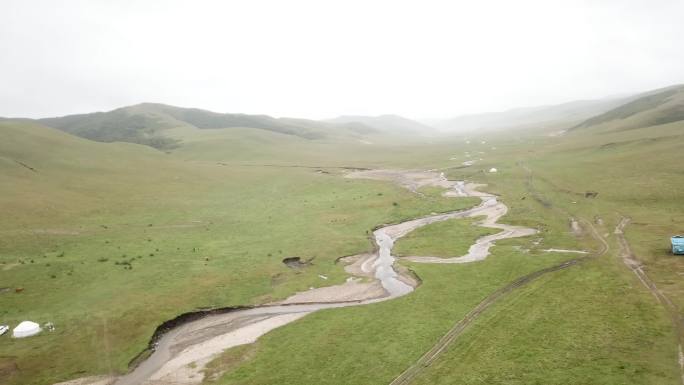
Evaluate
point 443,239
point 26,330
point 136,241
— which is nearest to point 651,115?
point 443,239

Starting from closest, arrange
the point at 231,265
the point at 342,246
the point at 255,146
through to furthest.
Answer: the point at 231,265, the point at 342,246, the point at 255,146

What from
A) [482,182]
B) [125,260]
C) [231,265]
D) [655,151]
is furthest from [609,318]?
[655,151]

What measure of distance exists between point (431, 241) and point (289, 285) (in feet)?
75.2

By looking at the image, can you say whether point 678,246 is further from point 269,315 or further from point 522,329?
point 269,315

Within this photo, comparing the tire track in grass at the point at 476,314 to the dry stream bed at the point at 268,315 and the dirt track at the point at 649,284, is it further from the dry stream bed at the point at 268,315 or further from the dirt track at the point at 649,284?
the dry stream bed at the point at 268,315

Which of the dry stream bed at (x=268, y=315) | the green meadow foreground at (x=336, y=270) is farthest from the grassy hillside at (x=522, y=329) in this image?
the dry stream bed at (x=268, y=315)

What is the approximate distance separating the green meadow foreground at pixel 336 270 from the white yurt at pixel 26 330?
739mm

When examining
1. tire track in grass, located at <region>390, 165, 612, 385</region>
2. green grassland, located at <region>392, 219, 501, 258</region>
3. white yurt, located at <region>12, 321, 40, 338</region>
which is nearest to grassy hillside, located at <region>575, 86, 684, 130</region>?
tire track in grass, located at <region>390, 165, 612, 385</region>

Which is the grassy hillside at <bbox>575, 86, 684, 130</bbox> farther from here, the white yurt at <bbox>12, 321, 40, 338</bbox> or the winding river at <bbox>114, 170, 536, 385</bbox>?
the white yurt at <bbox>12, 321, 40, 338</bbox>

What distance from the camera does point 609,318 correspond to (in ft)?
102

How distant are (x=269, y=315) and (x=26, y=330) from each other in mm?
19486

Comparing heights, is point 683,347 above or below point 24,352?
below

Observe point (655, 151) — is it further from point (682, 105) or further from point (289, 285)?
point (289, 285)

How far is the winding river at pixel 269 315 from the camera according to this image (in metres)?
30.1
